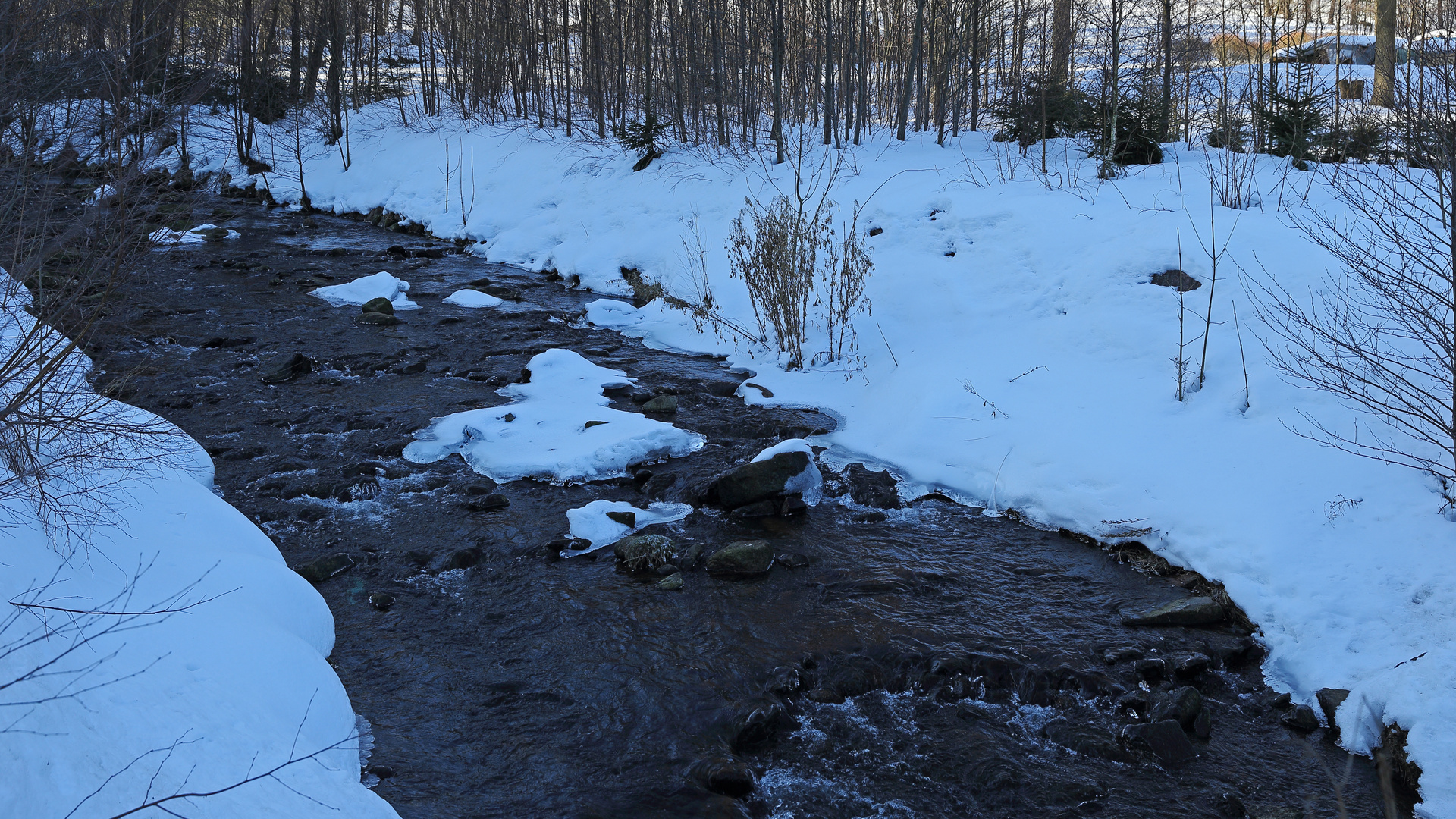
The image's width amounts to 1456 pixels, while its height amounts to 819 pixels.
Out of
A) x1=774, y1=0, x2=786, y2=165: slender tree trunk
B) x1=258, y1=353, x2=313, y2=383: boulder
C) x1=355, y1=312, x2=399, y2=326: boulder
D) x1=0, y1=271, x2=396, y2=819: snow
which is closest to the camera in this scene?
x1=0, y1=271, x2=396, y2=819: snow

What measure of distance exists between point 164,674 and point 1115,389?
6.82 metres

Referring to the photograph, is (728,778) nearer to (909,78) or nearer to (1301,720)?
(1301,720)

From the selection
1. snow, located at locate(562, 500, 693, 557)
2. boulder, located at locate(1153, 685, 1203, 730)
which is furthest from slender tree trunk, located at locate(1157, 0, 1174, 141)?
boulder, located at locate(1153, 685, 1203, 730)

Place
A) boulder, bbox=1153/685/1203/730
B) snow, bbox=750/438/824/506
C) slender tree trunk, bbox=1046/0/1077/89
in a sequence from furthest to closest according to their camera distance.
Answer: slender tree trunk, bbox=1046/0/1077/89 < snow, bbox=750/438/824/506 < boulder, bbox=1153/685/1203/730

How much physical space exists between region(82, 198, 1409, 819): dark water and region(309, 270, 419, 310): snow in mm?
4755

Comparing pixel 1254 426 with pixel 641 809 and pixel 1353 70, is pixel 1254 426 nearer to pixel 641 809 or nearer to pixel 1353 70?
pixel 641 809

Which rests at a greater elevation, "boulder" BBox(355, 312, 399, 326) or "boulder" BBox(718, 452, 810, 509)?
"boulder" BBox(355, 312, 399, 326)

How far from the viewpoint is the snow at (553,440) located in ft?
24.7

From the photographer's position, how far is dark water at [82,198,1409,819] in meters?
4.09

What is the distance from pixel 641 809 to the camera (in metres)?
3.96

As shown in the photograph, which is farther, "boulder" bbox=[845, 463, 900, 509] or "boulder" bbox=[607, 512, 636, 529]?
"boulder" bbox=[845, 463, 900, 509]

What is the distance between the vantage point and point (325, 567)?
228 inches

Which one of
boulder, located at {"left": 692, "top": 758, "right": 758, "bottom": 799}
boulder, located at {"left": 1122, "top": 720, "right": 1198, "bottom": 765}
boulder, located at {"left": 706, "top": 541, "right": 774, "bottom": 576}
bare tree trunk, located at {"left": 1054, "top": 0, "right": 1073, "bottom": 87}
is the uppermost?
bare tree trunk, located at {"left": 1054, "top": 0, "right": 1073, "bottom": 87}

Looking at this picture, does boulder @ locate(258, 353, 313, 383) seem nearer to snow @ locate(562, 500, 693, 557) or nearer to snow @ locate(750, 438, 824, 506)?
snow @ locate(562, 500, 693, 557)
